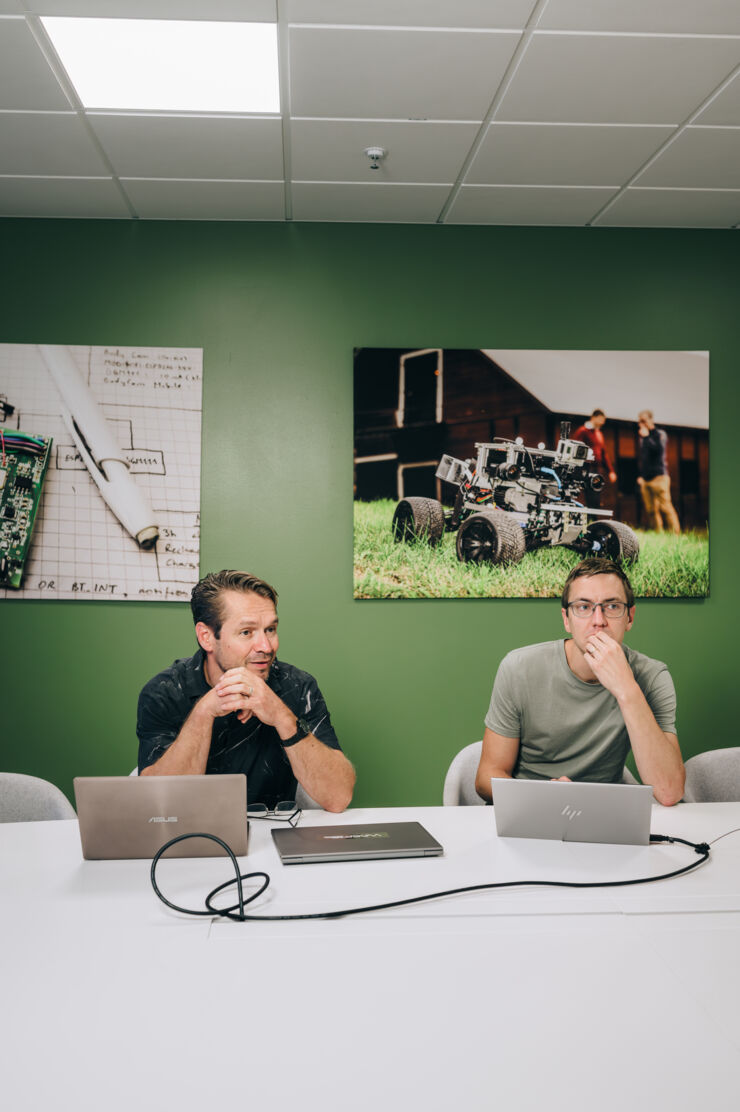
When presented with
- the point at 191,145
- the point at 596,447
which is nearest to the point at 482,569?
the point at 596,447

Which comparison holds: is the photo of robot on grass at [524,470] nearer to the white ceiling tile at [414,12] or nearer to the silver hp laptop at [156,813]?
the white ceiling tile at [414,12]

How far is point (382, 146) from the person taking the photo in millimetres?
2754

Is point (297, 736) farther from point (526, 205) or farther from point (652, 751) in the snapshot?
point (526, 205)

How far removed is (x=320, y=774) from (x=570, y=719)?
0.76m

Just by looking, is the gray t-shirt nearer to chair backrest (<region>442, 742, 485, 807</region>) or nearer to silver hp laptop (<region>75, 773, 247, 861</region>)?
chair backrest (<region>442, 742, 485, 807</region>)

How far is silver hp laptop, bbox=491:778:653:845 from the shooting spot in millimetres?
1648

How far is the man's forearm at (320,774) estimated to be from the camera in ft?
6.45

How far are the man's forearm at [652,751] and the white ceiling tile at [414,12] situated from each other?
1797 millimetres

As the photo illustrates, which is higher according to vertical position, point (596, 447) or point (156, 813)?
point (596, 447)

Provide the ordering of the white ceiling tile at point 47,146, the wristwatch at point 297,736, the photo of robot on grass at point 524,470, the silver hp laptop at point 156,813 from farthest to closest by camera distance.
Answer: the photo of robot on grass at point 524,470 < the white ceiling tile at point 47,146 < the wristwatch at point 297,736 < the silver hp laptop at point 156,813

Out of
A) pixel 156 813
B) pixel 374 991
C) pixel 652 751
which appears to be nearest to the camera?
pixel 374 991

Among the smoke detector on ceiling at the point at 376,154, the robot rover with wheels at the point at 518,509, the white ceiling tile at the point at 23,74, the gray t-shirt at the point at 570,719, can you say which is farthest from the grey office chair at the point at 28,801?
the smoke detector on ceiling at the point at 376,154

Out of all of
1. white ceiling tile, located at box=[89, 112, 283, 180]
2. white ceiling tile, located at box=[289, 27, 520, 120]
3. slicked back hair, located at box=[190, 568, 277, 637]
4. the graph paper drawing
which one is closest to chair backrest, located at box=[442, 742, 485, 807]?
slicked back hair, located at box=[190, 568, 277, 637]

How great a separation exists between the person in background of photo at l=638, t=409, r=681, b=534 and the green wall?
21cm
